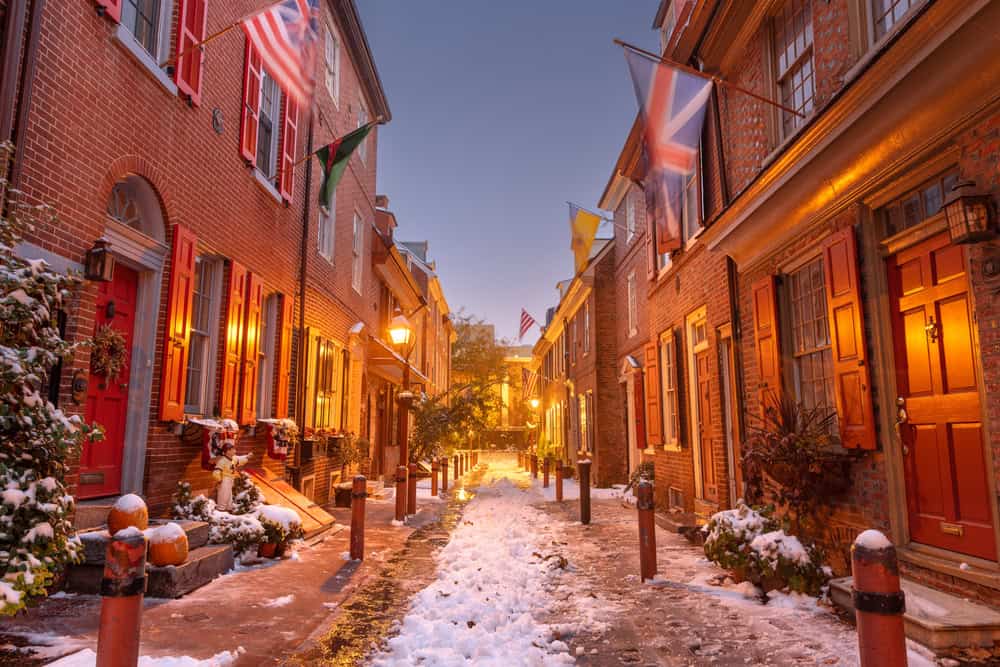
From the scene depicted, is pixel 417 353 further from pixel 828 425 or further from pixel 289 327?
pixel 828 425

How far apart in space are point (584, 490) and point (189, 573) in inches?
269

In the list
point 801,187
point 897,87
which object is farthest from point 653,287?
point 897,87

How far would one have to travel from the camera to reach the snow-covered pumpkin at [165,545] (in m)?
5.29

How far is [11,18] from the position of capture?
4.68 metres

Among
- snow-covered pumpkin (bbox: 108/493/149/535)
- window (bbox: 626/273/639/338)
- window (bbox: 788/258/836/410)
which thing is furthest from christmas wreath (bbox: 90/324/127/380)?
window (bbox: 626/273/639/338)

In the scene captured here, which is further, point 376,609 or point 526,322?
point 526,322

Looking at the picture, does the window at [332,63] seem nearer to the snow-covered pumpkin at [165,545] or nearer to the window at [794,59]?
the window at [794,59]

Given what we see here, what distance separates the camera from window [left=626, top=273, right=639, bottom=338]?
1712cm

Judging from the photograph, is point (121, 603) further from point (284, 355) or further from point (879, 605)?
point (284, 355)

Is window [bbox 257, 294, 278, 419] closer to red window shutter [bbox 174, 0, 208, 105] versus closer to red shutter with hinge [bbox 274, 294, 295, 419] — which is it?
red shutter with hinge [bbox 274, 294, 295, 419]

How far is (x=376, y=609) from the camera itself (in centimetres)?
548

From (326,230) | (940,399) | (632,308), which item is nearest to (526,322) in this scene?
(632,308)

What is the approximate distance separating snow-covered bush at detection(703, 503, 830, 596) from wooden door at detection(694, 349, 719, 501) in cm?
366

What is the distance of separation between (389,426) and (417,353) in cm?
619
